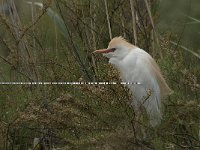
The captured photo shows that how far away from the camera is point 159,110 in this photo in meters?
Answer: 2.54

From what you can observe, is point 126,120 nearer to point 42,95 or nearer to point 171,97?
point 171,97

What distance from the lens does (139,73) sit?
2.64 m

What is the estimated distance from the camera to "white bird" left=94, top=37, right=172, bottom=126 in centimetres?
262

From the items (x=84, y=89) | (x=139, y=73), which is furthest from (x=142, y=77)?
(x=84, y=89)

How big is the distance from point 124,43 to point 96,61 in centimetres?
61

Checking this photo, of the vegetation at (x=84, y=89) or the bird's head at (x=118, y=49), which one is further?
the bird's head at (x=118, y=49)

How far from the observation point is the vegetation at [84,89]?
2281mm

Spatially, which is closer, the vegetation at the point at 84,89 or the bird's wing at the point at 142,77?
the vegetation at the point at 84,89

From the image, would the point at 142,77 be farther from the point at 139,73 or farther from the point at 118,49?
the point at 118,49

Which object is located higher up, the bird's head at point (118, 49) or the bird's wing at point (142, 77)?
the bird's head at point (118, 49)

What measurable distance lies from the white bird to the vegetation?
0.18 ft

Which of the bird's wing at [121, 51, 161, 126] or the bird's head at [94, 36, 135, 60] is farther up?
the bird's head at [94, 36, 135, 60]

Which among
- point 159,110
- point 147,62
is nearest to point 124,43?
point 147,62

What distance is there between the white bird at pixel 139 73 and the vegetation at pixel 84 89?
0.06 m
